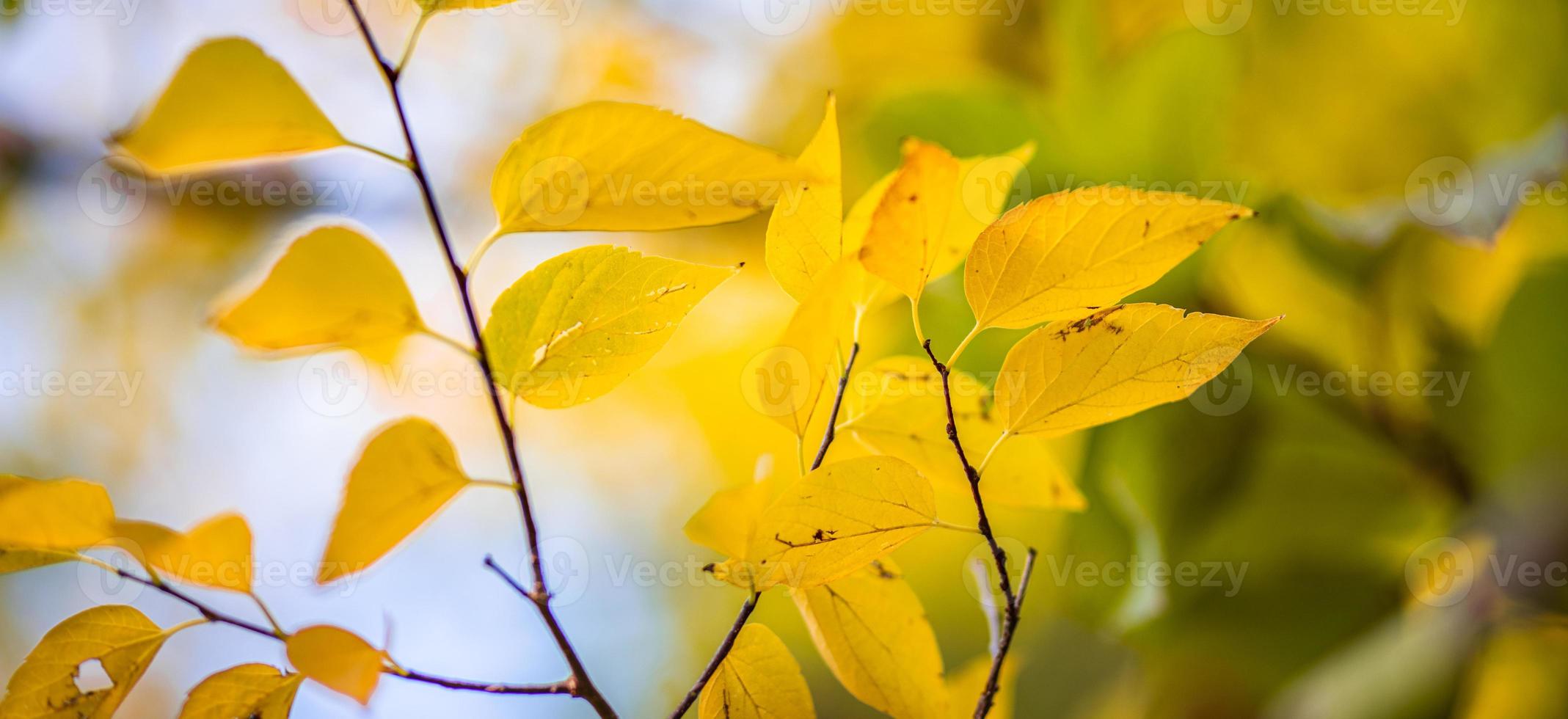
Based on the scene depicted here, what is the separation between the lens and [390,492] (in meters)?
0.19

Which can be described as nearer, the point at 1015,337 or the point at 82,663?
the point at 82,663

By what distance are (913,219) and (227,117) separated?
14 centimetres

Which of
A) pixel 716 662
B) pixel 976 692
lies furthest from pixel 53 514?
pixel 976 692

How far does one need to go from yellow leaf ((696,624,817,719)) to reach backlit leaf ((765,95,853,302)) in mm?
88

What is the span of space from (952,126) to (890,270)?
0.27m

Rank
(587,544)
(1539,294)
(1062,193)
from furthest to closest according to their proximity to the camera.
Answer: (587,544)
(1539,294)
(1062,193)

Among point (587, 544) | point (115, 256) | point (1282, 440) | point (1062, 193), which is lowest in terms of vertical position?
point (587, 544)

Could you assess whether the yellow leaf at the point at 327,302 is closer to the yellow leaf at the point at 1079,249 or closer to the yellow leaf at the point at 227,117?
the yellow leaf at the point at 227,117

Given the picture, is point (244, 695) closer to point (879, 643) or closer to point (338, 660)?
point (338, 660)

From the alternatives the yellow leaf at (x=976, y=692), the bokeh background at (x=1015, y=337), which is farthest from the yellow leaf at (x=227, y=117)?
the yellow leaf at (x=976, y=692)

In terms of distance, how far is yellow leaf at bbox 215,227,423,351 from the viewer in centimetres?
16

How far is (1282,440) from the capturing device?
0.46 meters

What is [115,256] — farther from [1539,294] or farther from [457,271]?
[1539,294]

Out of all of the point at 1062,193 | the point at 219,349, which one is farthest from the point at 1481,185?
the point at 219,349
